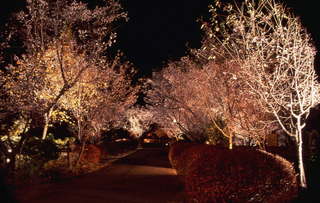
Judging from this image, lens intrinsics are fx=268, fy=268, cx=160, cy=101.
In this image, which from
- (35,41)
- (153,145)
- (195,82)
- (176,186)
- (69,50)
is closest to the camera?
(176,186)

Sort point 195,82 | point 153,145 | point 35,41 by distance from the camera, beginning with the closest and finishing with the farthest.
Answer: point 35,41
point 195,82
point 153,145

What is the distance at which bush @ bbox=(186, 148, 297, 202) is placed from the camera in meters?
5.78

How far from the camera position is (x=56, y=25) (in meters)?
10.8

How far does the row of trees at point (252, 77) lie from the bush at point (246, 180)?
30.9 inches

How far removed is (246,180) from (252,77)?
2.75 metres

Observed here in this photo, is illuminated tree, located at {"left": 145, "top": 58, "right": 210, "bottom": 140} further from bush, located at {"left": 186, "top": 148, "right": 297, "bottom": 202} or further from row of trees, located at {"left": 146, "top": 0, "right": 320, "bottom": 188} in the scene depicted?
bush, located at {"left": 186, "top": 148, "right": 297, "bottom": 202}

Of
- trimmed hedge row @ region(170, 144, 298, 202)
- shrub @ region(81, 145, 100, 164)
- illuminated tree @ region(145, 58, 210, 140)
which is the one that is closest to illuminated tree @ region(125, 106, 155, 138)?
illuminated tree @ region(145, 58, 210, 140)

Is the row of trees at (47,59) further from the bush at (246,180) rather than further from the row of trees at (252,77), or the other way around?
the bush at (246,180)

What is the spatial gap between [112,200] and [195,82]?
929cm

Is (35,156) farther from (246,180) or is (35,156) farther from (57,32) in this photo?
(246,180)

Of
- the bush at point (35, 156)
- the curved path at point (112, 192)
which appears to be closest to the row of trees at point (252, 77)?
the curved path at point (112, 192)

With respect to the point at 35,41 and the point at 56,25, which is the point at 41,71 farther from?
the point at 56,25

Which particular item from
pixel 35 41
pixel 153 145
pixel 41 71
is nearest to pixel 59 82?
pixel 41 71

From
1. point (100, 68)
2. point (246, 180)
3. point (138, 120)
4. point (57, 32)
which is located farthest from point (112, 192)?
point (138, 120)
